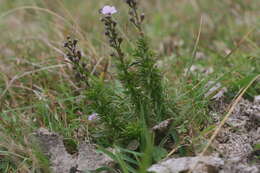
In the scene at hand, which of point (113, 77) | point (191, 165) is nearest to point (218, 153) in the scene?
point (191, 165)

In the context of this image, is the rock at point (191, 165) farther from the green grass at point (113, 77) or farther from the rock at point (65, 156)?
the rock at point (65, 156)

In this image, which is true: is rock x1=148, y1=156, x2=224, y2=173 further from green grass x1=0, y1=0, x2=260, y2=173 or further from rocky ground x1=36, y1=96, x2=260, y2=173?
green grass x1=0, y1=0, x2=260, y2=173

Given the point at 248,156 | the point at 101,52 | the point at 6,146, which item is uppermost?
the point at 101,52

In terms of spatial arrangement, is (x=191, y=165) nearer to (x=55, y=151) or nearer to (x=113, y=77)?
(x=55, y=151)

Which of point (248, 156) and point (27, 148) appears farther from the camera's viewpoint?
point (27, 148)

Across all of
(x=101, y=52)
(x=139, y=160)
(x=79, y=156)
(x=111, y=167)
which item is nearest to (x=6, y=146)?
(x=79, y=156)

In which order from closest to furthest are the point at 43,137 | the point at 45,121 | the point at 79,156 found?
the point at 79,156
the point at 43,137
the point at 45,121

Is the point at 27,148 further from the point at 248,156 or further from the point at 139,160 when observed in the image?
the point at 248,156

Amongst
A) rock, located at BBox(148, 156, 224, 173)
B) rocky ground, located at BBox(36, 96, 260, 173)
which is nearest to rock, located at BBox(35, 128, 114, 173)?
rocky ground, located at BBox(36, 96, 260, 173)
